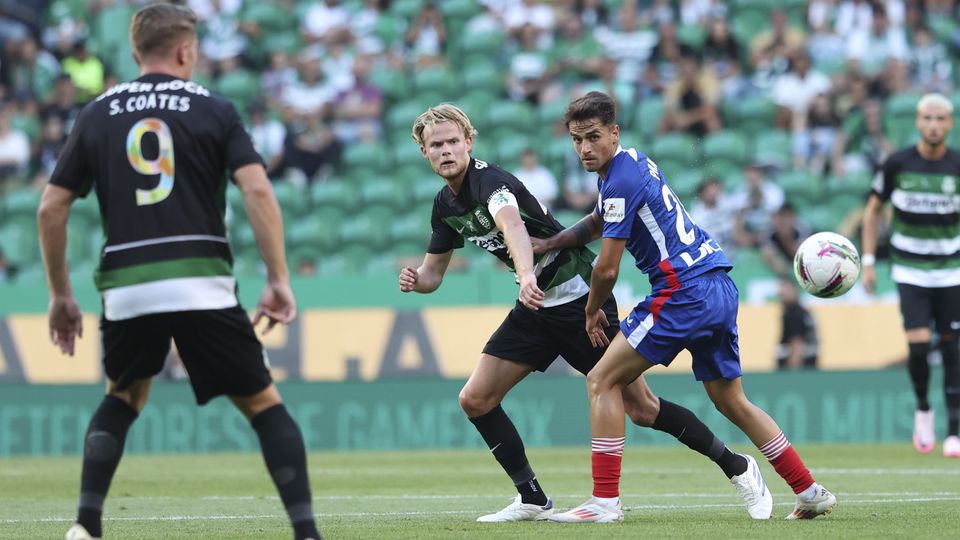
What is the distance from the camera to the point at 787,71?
781 inches

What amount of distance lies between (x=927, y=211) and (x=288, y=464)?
8039 mm

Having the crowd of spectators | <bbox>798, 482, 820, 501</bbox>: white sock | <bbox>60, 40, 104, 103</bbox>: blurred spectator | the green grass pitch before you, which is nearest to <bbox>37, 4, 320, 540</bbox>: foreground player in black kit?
the green grass pitch

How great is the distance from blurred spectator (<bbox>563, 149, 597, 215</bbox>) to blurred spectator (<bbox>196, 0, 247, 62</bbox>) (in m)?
5.86

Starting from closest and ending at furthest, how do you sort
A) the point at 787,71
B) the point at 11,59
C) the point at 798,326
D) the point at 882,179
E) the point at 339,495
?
the point at 339,495 < the point at 882,179 < the point at 798,326 < the point at 787,71 < the point at 11,59

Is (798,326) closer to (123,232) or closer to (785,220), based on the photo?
(785,220)

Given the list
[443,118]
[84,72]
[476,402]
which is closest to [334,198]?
[84,72]

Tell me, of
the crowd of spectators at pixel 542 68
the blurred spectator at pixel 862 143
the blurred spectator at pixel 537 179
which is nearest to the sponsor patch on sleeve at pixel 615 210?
the crowd of spectators at pixel 542 68

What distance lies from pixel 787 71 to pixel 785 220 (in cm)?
354

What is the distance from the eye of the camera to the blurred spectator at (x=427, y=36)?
70.7 feet

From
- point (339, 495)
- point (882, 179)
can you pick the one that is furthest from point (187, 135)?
point (882, 179)

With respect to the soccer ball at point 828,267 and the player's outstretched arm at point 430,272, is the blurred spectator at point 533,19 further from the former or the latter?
the player's outstretched arm at point 430,272

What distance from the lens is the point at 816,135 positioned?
19.0m

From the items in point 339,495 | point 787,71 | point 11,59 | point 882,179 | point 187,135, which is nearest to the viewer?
point 187,135

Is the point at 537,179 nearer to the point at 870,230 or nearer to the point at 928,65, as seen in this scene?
the point at 928,65
